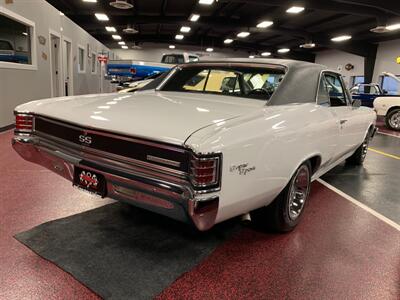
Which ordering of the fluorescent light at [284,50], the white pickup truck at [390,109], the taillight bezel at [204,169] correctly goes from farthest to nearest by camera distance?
1. the fluorescent light at [284,50]
2. the white pickup truck at [390,109]
3. the taillight bezel at [204,169]

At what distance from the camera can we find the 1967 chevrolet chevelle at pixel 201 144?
1821mm

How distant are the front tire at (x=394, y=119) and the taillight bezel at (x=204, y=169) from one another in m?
10.7

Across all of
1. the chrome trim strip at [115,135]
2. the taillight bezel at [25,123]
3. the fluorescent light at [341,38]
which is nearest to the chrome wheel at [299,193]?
the chrome trim strip at [115,135]

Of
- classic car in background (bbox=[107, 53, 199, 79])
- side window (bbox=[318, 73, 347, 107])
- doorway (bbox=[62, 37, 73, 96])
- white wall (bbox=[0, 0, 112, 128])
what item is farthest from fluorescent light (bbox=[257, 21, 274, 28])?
side window (bbox=[318, 73, 347, 107])

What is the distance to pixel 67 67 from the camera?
40.1 ft

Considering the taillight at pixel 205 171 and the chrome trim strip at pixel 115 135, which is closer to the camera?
the taillight at pixel 205 171

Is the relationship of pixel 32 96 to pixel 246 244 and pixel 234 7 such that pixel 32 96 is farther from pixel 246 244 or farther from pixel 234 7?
pixel 234 7

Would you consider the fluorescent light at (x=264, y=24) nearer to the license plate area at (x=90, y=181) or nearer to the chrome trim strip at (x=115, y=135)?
the chrome trim strip at (x=115, y=135)

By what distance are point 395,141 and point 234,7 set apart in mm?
9769

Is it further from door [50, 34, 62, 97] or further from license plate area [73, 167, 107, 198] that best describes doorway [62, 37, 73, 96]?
license plate area [73, 167, 107, 198]

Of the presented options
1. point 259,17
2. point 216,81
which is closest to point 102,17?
point 259,17

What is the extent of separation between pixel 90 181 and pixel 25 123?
879mm

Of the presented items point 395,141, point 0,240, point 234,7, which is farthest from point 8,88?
point 234,7

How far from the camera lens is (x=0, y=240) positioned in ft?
8.31
